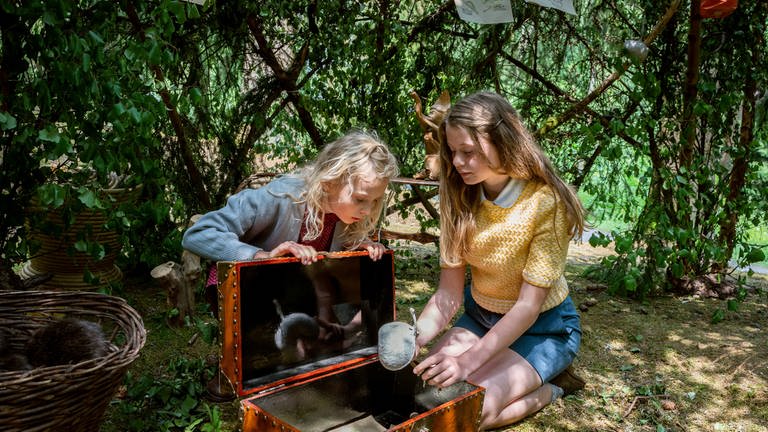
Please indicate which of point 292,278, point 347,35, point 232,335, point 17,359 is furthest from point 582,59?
point 17,359

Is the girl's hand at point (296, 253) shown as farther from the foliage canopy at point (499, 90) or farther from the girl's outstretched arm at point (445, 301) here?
the foliage canopy at point (499, 90)

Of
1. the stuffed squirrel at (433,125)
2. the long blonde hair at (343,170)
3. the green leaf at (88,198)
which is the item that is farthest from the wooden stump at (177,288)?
the stuffed squirrel at (433,125)

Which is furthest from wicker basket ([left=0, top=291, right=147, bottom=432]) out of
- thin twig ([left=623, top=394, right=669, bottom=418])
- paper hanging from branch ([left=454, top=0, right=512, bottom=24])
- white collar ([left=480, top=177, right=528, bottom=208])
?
paper hanging from branch ([left=454, top=0, right=512, bottom=24])

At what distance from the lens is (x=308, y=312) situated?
1998 mm

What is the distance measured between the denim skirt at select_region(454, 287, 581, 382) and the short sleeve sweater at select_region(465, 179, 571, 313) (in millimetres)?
72

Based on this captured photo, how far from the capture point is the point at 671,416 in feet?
7.44

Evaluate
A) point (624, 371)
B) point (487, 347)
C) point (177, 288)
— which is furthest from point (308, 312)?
point (624, 371)

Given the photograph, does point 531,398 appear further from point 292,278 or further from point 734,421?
point 292,278

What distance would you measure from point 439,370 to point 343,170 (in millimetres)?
730

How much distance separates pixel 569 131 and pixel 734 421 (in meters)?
2.38

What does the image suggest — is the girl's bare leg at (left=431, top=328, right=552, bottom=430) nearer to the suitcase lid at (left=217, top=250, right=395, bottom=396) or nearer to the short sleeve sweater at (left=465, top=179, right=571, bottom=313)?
the short sleeve sweater at (left=465, top=179, right=571, bottom=313)

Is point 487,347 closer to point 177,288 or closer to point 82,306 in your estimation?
point 82,306

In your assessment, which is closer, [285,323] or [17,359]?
[17,359]

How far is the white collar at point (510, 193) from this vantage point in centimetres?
213
